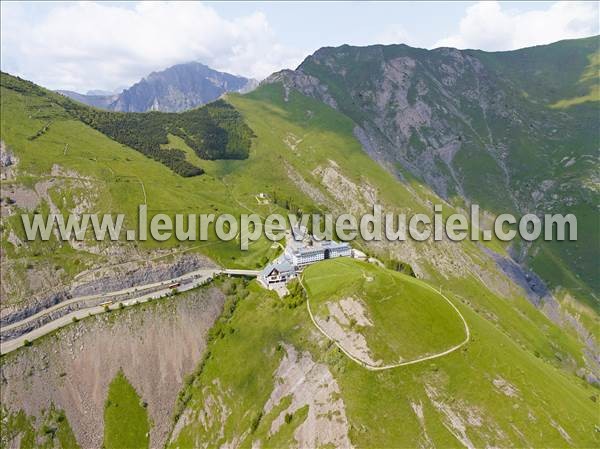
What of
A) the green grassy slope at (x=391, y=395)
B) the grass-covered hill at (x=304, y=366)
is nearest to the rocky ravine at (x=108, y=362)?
the grass-covered hill at (x=304, y=366)

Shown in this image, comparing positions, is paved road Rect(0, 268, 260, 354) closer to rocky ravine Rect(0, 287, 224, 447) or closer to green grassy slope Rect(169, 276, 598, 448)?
rocky ravine Rect(0, 287, 224, 447)

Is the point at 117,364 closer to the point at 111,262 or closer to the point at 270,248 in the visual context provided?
the point at 111,262

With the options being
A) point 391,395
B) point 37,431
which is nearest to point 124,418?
point 37,431

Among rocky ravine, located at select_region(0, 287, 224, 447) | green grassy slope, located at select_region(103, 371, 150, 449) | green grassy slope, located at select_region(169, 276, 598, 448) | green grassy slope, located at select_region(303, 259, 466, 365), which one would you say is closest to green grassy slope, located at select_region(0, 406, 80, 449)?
rocky ravine, located at select_region(0, 287, 224, 447)

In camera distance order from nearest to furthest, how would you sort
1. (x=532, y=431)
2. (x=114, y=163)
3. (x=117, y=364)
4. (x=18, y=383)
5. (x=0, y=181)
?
(x=532, y=431)
(x=18, y=383)
(x=117, y=364)
(x=0, y=181)
(x=114, y=163)

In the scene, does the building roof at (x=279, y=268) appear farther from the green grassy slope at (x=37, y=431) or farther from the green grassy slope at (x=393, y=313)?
the green grassy slope at (x=37, y=431)

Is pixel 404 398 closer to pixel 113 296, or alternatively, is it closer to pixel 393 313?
pixel 393 313

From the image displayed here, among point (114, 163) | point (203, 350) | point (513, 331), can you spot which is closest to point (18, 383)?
point (203, 350)
